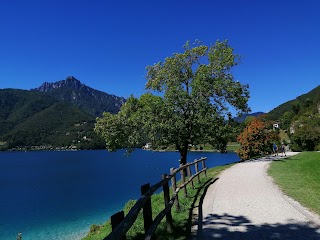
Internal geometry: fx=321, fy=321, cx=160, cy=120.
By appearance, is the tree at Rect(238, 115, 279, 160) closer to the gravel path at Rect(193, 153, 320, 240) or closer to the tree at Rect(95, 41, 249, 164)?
the tree at Rect(95, 41, 249, 164)

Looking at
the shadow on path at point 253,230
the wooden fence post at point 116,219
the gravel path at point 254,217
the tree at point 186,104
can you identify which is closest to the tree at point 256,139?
the tree at point 186,104

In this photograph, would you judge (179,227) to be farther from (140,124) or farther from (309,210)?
(140,124)

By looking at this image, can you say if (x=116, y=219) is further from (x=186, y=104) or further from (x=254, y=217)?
(x=186, y=104)

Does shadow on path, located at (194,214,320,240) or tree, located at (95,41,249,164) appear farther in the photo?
tree, located at (95,41,249,164)

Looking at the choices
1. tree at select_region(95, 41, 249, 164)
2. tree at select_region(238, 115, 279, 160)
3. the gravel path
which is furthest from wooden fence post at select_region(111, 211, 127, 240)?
tree at select_region(238, 115, 279, 160)

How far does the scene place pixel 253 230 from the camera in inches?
354

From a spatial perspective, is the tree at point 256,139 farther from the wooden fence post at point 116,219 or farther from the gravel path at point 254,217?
the wooden fence post at point 116,219

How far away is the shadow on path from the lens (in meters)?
8.38

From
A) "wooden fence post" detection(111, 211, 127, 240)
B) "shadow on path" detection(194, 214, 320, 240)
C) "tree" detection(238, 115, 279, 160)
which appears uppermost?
"tree" detection(238, 115, 279, 160)

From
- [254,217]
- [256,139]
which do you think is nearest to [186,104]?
[254,217]

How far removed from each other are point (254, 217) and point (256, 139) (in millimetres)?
40534

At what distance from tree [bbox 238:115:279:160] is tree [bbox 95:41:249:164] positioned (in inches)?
754

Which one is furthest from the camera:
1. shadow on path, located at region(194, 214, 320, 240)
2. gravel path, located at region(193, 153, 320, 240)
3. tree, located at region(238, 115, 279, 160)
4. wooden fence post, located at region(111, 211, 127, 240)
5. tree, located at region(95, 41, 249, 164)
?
tree, located at region(238, 115, 279, 160)

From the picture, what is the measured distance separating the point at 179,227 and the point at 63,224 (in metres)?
20.6
